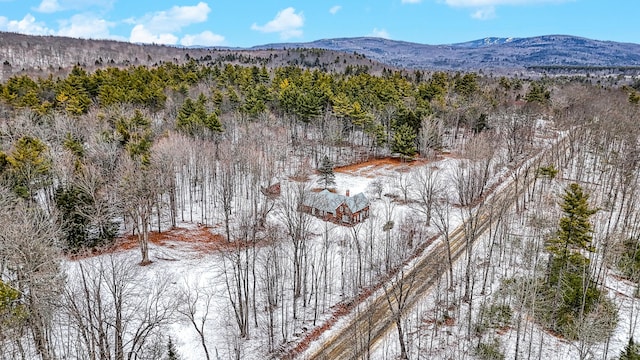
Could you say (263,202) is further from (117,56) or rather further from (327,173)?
(117,56)

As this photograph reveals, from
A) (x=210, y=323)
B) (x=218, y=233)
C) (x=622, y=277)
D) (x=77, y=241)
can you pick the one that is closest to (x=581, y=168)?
(x=622, y=277)

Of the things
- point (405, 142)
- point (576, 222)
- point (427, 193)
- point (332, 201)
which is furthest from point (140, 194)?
point (405, 142)

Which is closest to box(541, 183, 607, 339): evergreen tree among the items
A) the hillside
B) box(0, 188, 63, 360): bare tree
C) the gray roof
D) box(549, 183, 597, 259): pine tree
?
box(549, 183, 597, 259): pine tree

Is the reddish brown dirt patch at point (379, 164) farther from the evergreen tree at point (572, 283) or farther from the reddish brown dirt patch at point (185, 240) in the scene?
the evergreen tree at point (572, 283)

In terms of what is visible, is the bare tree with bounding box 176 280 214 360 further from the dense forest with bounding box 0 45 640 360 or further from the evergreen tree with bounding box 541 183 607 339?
the evergreen tree with bounding box 541 183 607 339

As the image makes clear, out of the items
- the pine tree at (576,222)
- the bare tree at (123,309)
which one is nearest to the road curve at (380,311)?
the pine tree at (576,222)

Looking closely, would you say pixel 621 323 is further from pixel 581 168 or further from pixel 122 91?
pixel 122 91
